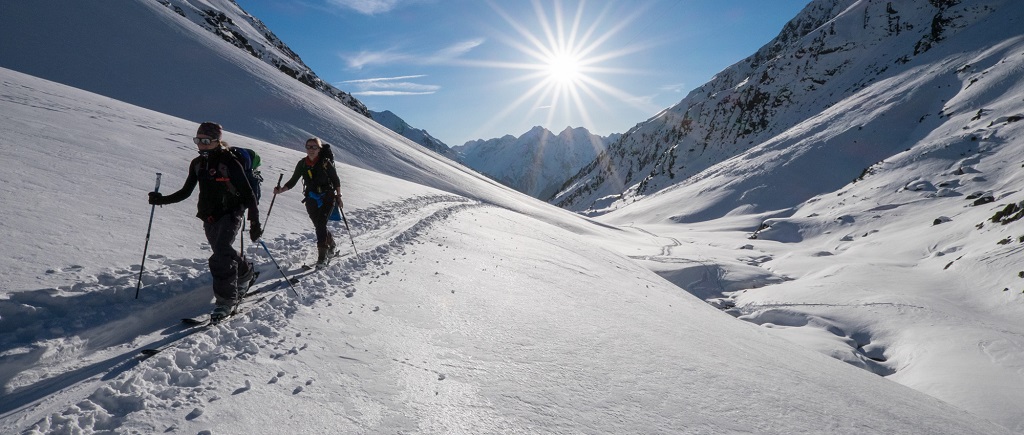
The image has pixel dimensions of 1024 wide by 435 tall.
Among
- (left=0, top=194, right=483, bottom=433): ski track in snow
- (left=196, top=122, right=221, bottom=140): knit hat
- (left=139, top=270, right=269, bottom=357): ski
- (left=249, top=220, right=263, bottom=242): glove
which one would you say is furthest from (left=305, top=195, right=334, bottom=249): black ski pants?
(left=196, top=122, right=221, bottom=140): knit hat

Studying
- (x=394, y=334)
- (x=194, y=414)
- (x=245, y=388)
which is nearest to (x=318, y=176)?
(x=394, y=334)

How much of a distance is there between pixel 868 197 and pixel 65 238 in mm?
52346

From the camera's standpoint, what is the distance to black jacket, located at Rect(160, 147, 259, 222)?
5.20 m

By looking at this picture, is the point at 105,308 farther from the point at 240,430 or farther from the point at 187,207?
the point at 187,207

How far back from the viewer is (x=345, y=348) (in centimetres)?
443

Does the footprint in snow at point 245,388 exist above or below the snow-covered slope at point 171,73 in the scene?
below

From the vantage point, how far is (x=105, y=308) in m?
4.71

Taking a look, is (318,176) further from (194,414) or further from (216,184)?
(194,414)

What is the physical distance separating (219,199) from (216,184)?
197mm

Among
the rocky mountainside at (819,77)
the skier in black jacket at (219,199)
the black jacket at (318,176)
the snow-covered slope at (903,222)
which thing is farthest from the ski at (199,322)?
the rocky mountainside at (819,77)

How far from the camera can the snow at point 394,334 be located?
3516mm

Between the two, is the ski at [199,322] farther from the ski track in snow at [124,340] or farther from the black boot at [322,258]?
the black boot at [322,258]

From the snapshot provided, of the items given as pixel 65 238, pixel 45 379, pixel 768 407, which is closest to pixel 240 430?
pixel 45 379

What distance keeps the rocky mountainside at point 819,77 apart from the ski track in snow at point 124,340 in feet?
208
